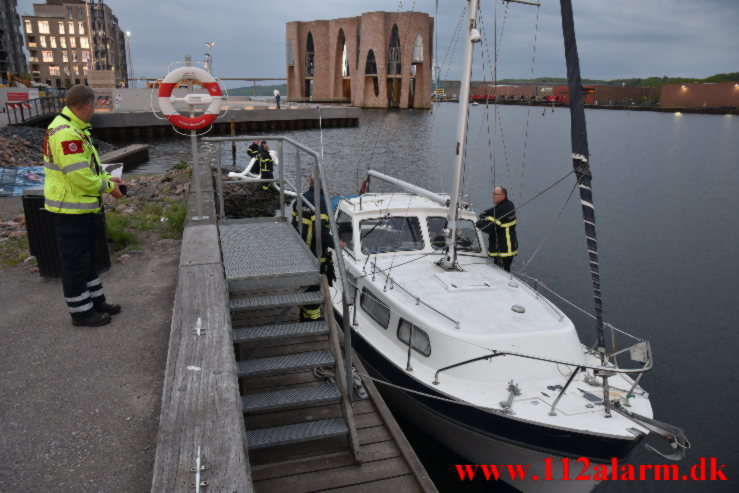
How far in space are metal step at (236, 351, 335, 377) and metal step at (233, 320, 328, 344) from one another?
214 millimetres

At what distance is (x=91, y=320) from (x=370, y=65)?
88.5 metres

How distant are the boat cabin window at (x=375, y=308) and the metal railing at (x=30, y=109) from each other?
26.6 metres

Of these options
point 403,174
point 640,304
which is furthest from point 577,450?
point 403,174

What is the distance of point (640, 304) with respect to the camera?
43.9ft

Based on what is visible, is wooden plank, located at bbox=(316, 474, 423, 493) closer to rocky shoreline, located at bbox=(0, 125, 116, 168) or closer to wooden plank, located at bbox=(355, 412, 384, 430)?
wooden plank, located at bbox=(355, 412, 384, 430)

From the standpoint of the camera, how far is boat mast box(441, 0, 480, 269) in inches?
308

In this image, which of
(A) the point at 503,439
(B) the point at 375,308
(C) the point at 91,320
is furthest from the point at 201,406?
(B) the point at 375,308

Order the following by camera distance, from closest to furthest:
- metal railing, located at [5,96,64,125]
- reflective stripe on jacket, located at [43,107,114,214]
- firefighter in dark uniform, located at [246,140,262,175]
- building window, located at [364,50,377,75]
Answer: reflective stripe on jacket, located at [43,107,114,214]
firefighter in dark uniform, located at [246,140,262,175]
metal railing, located at [5,96,64,125]
building window, located at [364,50,377,75]

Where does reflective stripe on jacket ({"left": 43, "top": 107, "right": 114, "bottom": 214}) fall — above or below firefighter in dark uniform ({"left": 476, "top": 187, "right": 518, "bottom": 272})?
above

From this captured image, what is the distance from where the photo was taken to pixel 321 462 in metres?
4.66

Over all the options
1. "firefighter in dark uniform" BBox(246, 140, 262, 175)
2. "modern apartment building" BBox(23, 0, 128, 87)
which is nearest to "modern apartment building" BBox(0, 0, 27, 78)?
"modern apartment building" BBox(23, 0, 128, 87)

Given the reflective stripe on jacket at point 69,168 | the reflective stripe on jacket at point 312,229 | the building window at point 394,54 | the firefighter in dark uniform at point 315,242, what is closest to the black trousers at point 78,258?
the reflective stripe on jacket at point 69,168

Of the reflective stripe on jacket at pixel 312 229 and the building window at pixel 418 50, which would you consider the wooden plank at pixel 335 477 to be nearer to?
the reflective stripe on jacket at pixel 312 229

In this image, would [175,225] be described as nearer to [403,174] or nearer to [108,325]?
[108,325]
